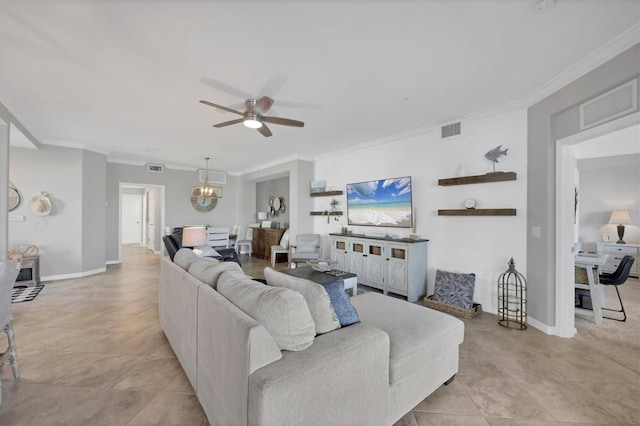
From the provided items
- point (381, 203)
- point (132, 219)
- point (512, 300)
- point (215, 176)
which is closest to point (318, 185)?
point (381, 203)

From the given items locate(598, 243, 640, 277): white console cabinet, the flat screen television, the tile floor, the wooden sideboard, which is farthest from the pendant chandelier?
locate(598, 243, 640, 277): white console cabinet

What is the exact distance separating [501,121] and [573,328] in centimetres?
242

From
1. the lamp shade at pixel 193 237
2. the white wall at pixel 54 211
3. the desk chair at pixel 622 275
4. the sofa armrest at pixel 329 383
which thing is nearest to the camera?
the sofa armrest at pixel 329 383

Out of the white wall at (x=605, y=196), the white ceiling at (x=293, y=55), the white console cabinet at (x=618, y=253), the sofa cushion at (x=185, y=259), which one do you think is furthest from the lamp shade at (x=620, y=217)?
the sofa cushion at (x=185, y=259)

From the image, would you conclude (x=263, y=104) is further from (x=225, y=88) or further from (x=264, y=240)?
(x=264, y=240)

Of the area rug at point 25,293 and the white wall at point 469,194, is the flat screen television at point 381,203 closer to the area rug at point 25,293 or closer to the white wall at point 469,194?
the white wall at point 469,194

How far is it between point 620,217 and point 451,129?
471 centimetres

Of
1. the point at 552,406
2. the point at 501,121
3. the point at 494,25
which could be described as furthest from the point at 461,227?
the point at 494,25

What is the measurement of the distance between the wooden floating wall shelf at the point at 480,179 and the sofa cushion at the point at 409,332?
6.95 feet

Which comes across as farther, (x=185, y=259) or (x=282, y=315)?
(x=185, y=259)

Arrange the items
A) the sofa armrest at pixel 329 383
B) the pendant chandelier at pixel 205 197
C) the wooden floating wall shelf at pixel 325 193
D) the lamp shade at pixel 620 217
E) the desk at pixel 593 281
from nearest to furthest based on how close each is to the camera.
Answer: the sofa armrest at pixel 329 383, the desk at pixel 593 281, the lamp shade at pixel 620 217, the wooden floating wall shelf at pixel 325 193, the pendant chandelier at pixel 205 197

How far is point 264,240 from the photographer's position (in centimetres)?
741

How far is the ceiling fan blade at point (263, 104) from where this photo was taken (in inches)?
100

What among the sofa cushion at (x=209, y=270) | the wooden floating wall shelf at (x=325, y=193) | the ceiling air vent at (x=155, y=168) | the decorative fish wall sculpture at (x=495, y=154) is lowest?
the sofa cushion at (x=209, y=270)
